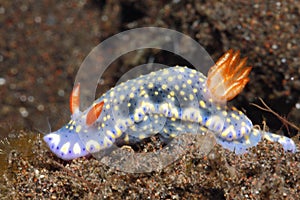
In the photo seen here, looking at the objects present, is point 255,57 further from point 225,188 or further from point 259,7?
point 225,188

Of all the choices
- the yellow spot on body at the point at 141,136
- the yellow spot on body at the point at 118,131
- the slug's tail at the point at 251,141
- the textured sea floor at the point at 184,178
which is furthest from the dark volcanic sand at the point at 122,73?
the yellow spot on body at the point at 141,136

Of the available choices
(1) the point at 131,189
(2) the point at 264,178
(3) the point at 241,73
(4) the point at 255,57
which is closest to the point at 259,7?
(4) the point at 255,57

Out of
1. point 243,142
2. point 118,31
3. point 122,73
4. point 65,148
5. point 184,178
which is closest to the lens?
point 184,178

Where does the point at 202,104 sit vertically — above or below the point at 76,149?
above

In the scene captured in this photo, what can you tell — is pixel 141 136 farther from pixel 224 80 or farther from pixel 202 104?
pixel 224 80

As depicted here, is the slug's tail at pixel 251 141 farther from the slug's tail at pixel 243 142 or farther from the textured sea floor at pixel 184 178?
the textured sea floor at pixel 184 178

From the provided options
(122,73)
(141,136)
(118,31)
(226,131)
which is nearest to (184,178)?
(141,136)

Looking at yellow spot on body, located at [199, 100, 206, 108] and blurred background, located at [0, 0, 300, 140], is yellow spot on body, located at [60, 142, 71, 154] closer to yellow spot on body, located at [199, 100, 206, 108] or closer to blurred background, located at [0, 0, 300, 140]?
yellow spot on body, located at [199, 100, 206, 108]
